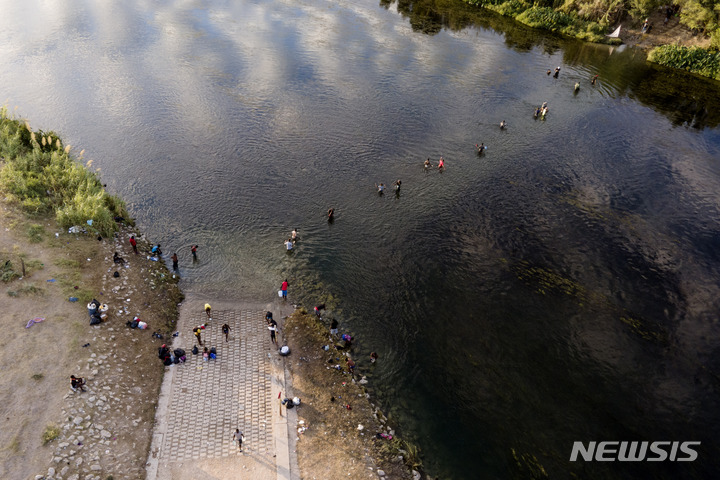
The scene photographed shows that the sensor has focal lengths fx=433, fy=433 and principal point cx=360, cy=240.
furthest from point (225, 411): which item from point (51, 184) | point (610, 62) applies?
point (610, 62)

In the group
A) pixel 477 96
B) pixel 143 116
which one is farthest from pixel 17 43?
pixel 477 96

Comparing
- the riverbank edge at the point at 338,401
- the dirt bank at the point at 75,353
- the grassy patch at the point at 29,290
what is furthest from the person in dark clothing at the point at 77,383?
the riverbank edge at the point at 338,401

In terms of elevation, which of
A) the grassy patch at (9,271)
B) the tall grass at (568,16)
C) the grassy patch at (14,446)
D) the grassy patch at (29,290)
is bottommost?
the grassy patch at (14,446)

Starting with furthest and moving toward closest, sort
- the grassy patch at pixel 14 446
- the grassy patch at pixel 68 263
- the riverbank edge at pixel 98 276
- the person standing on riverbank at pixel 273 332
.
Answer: the grassy patch at pixel 68 263
the person standing on riverbank at pixel 273 332
the riverbank edge at pixel 98 276
the grassy patch at pixel 14 446

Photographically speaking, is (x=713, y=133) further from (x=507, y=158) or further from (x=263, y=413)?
(x=263, y=413)

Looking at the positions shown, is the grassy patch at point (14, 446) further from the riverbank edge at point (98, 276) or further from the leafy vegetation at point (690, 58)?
the leafy vegetation at point (690, 58)

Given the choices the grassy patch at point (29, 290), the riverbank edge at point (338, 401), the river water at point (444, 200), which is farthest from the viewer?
the grassy patch at point (29, 290)

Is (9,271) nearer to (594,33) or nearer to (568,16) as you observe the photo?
(594,33)
